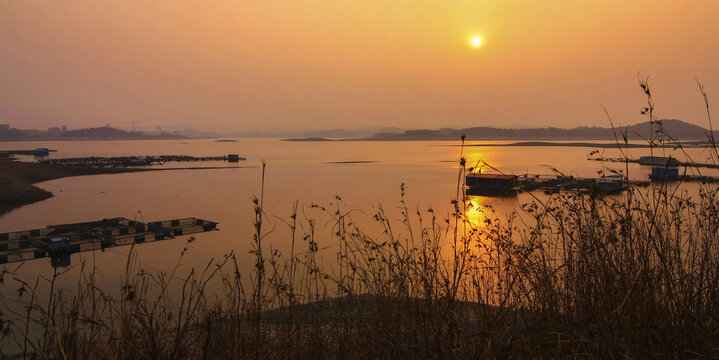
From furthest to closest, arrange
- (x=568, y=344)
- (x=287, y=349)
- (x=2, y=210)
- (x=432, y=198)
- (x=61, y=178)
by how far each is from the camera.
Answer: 1. (x=61, y=178)
2. (x=432, y=198)
3. (x=2, y=210)
4. (x=287, y=349)
5. (x=568, y=344)

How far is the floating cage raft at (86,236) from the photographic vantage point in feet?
42.2

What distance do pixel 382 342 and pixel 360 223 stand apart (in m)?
12.9

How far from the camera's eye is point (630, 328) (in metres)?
2.07

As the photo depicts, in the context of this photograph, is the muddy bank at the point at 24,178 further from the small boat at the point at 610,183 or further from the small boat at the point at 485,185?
the small boat at the point at 610,183

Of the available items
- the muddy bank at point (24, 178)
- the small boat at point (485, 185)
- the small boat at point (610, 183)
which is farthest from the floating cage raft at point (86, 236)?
the small boat at point (485, 185)

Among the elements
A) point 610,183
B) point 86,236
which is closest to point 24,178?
point 86,236

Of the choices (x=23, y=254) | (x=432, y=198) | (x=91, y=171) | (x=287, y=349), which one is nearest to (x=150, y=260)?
(x=23, y=254)

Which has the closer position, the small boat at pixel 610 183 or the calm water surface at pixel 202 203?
the small boat at pixel 610 183

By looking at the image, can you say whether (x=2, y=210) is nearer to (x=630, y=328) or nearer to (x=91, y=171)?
(x=91, y=171)

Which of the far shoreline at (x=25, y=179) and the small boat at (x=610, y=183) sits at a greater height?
the small boat at (x=610, y=183)

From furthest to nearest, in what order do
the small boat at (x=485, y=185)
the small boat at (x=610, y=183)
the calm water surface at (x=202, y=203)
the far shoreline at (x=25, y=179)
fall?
1. the small boat at (x=485, y=185)
2. the far shoreline at (x=25, y=179)
3. the calm water surface at (x=202, y=203)
4. the small boat at (x=610, y=183)

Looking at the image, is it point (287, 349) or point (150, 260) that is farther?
point (150, 260)

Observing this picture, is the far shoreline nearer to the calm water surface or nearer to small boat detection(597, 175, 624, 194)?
the calm water surface

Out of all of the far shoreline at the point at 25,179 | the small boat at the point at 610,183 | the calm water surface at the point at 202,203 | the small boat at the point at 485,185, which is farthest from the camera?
the small boat at the point at 485,185
